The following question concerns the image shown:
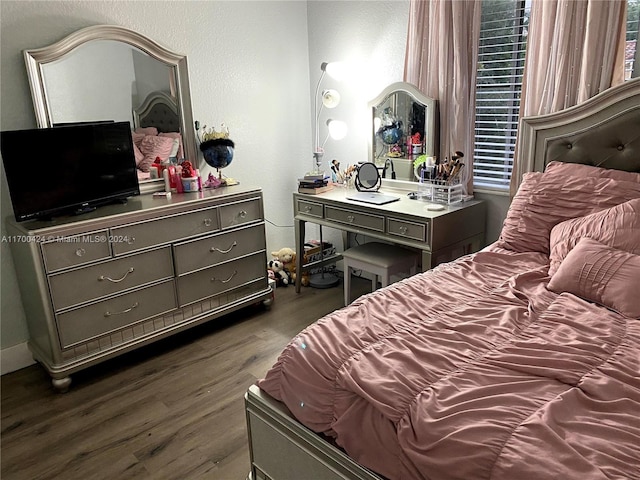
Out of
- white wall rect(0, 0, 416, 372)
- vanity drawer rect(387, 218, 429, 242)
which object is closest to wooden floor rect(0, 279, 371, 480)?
white wall rect(0, 0, 416, 372)

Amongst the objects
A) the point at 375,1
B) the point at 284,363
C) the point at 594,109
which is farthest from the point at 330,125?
the point at 284,363

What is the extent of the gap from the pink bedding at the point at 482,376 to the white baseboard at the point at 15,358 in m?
1.92

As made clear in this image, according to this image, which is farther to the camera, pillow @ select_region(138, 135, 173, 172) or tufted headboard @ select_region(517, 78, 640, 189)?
pillow @ select_region(138, 135, 173, 172)

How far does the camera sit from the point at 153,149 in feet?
10.3

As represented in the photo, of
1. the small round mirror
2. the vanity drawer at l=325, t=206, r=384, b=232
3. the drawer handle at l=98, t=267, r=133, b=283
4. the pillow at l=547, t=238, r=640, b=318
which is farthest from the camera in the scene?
the small round mirror

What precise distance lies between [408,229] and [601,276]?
118 centimetres

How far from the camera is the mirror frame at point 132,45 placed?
2613mm

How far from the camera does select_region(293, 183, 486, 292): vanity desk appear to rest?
9.00 ft

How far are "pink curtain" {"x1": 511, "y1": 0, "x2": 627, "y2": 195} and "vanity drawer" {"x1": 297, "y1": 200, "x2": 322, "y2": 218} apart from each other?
51.0 inches

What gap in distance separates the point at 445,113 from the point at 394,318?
70.4 inches

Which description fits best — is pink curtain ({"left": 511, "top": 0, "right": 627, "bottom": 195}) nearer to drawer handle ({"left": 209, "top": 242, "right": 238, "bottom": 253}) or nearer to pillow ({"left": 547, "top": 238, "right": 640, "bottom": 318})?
pillow ({"left": 547, "top": 238, "right": 640, "bottom": 318})

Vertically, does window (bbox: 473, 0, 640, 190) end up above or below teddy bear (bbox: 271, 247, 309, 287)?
above

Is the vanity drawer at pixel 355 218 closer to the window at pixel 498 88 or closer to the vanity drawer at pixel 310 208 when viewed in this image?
the vanity drawer at pixel 310 208

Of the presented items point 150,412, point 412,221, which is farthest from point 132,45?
point 150,412
